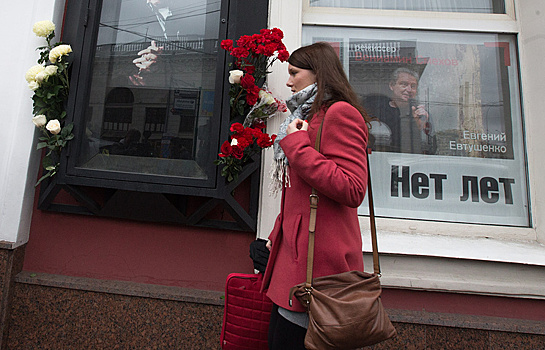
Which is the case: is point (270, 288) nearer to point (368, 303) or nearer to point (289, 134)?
point (368, 303)

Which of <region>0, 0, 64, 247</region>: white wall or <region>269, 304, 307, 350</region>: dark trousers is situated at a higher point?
<region>0, 0, 64, 247</region>: white wall

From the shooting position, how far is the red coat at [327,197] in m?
1.18

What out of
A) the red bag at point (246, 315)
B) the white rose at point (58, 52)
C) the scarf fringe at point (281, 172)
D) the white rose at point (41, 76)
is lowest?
the red bag at point (246, 315)

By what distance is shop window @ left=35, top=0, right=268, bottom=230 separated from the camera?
7.20 feet

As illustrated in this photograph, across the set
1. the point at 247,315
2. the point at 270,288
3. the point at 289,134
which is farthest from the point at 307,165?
the point at 247,315

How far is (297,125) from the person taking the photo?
4.34 feet

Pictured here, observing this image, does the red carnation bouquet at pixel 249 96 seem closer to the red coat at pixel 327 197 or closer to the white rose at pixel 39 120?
the red coat at pixel 327 197

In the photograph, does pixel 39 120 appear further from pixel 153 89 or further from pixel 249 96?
pixel 249 96

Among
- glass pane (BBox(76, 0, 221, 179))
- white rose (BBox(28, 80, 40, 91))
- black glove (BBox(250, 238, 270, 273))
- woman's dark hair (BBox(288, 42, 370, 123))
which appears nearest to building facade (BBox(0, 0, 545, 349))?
glass pane (BBox(76, 0, 221, 179))

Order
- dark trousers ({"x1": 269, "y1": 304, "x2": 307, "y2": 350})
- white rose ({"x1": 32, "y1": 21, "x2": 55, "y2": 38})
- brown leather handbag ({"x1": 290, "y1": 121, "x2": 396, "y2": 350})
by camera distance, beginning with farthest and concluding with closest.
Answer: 1. white rose ({"x1": 32, "y1": 21, "x2": 55, "y2": 38})
2. dark trousers ({"x1": 269, "y1": 304, "x2": 307, "y2": 350})
3. brown leather handbag ({"x1": 290, "y1": 121, "x2": 396, "y2": 350})

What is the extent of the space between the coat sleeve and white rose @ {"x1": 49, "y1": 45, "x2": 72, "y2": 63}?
6.28 ft

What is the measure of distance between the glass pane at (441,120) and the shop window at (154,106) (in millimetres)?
995

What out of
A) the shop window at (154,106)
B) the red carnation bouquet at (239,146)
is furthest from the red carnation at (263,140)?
Result: the shop window at (154,106)

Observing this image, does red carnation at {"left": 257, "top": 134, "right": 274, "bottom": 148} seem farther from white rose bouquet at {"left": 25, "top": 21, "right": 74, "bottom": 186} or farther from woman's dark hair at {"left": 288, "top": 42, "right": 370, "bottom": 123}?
white rose bouquet at {"left": 25, "top": 21, "right": 74, "bottom": 186}
